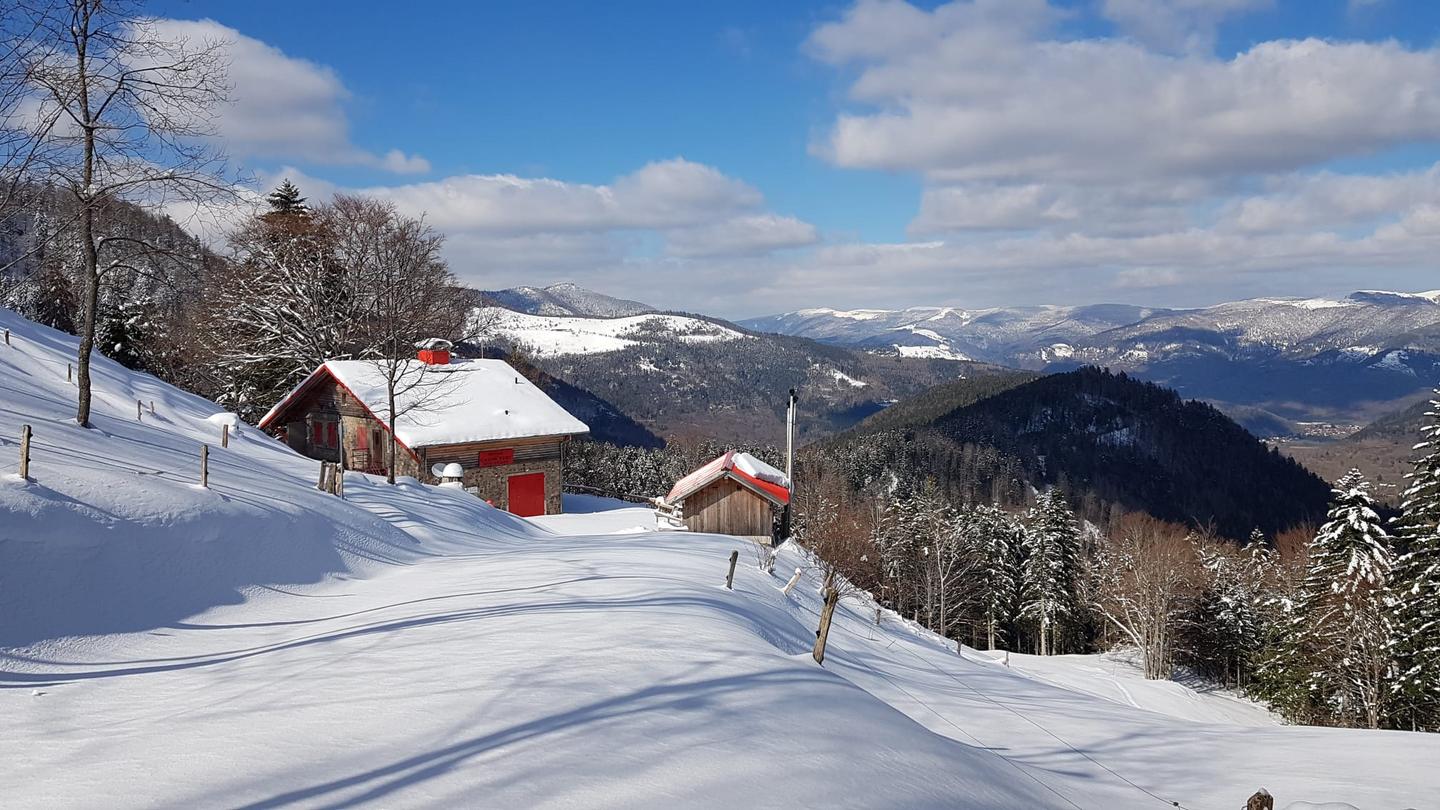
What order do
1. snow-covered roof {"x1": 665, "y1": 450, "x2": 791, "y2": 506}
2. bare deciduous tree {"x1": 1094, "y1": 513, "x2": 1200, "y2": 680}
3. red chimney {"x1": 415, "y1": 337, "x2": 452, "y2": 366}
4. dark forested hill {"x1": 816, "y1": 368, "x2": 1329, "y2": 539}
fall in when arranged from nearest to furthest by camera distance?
snow-covered roof {"x1": 665, "y1": 450, "x2": 791, "y2": 506}, red chimney {"x1": 415, "y1": 337, "x2": 452, "y2": 366}, bare deciduous tree {"x1": 1094, "y1": 513, "x2": 1200, "y2": 680}, dark forested hill {"x1": 816, "y1": 368, "x2": 1329, "y2": 539}

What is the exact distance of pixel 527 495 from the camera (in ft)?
A: 96.1

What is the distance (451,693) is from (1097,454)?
15451cm

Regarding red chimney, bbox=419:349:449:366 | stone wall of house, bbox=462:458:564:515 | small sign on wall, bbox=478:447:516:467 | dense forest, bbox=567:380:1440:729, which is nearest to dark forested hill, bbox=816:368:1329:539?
dense forest, bbox=567:380:1440:729

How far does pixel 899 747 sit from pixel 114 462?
37.8ft

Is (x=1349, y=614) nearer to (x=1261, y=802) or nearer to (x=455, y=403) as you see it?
(x=1261, y=802)

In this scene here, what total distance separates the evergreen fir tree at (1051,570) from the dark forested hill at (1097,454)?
190 ft

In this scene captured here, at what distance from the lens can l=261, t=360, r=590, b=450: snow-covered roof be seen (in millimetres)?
27078

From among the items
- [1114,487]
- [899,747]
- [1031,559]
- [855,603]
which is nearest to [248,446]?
[855,603]

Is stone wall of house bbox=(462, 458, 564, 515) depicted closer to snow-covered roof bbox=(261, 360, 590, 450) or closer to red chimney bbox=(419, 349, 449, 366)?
snow-covered roof bbox=(261, 360, 590, 450)

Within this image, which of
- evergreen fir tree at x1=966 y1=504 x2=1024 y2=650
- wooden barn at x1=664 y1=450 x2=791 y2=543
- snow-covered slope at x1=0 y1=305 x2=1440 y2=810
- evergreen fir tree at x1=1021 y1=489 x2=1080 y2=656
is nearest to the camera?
snow-covered slope at x1=0 y1=305 x2=1440 y2=810

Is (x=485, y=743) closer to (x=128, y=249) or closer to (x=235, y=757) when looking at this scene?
(x=235, y=757)

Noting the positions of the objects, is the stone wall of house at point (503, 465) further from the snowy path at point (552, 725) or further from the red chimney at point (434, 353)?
the snowy path at point (552, 725)

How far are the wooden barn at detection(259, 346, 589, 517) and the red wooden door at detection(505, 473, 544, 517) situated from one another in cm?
4

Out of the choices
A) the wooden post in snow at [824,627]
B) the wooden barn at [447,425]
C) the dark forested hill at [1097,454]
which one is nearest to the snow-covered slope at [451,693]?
the wooden post in snow at [824,627]
